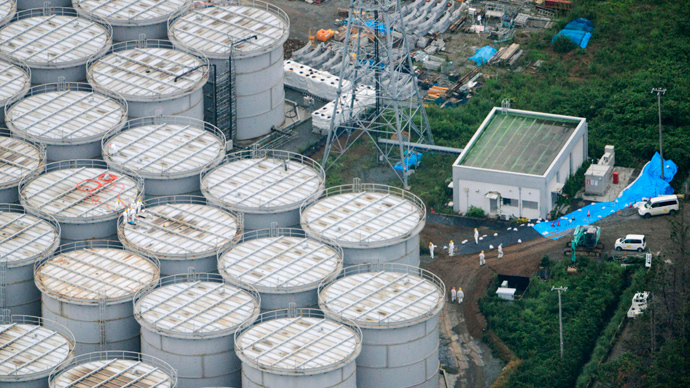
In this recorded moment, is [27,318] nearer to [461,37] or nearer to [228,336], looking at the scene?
[228,336]

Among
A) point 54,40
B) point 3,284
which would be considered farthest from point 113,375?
point 54,40

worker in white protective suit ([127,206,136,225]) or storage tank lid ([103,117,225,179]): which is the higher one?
storage tank lid ([103,117,225,179])

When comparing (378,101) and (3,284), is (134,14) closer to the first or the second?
(378,101)

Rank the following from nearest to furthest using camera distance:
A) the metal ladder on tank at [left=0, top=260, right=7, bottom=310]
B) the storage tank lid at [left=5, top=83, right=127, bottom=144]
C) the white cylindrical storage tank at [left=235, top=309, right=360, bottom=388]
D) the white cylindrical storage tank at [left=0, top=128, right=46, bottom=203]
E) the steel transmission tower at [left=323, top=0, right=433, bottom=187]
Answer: the white cylindrical storage tank at [left=235, top=309, right=360, bottom=388], the metal ladder on tank at [left=0, top=260, right=7, bottom=310], the white cylindrical storage tank at [left=0, top=128, right=46, bottom=203], the storage tank lid at [left=5, top=83, right=127, bottom=144], the steel transmission tower at [left=323, top=0, right=433, bottom=187]

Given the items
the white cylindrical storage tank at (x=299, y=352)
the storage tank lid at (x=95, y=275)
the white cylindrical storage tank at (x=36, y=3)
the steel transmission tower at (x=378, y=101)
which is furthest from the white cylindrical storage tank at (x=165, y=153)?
the white cylindrical storage tank at (x=36, y=3)

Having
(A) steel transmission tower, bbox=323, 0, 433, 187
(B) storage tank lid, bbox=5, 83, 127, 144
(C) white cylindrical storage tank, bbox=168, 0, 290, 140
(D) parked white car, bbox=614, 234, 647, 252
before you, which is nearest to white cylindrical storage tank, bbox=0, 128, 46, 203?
(B) storage tank lid, bbox=5, 83, 127, 144

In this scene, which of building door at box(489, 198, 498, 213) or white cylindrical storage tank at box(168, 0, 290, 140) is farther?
white cylindrical storage tank at box(168, 0, 290, 140)

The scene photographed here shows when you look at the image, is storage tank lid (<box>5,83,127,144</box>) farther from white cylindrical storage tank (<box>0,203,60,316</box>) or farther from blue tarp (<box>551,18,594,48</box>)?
blue tarp (<box>551,18,594,48</box>)
